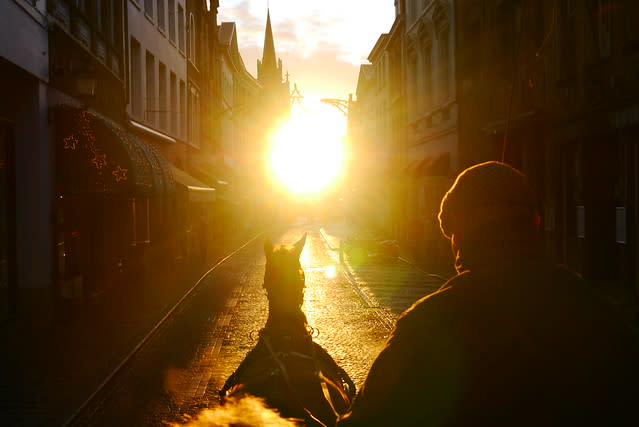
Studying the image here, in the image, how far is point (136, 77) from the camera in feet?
72.7

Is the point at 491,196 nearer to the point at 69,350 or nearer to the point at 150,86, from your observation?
the point at 69,350

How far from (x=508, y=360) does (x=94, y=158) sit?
12.1m

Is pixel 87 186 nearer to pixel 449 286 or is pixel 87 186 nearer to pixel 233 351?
pixel 233 351

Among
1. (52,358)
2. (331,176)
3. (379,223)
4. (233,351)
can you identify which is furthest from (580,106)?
(331,176)

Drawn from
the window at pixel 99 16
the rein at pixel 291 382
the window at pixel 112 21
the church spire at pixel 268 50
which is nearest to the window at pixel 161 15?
the window at pixel 112 21

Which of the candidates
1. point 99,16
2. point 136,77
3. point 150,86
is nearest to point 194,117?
point 150,86

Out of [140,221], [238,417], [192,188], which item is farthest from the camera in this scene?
[192,188]

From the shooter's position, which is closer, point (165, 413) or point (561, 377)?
point (561, 377)

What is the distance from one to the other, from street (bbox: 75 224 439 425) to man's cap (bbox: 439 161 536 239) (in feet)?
3.27

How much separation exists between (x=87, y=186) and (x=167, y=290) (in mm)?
4145

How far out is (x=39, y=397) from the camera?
6945mm

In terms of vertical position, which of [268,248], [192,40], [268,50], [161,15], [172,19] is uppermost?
[268,50]

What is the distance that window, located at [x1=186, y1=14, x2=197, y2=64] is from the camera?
108 feet

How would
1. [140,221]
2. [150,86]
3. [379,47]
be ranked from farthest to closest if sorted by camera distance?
[379,47]
[150,86]
[140,221]
